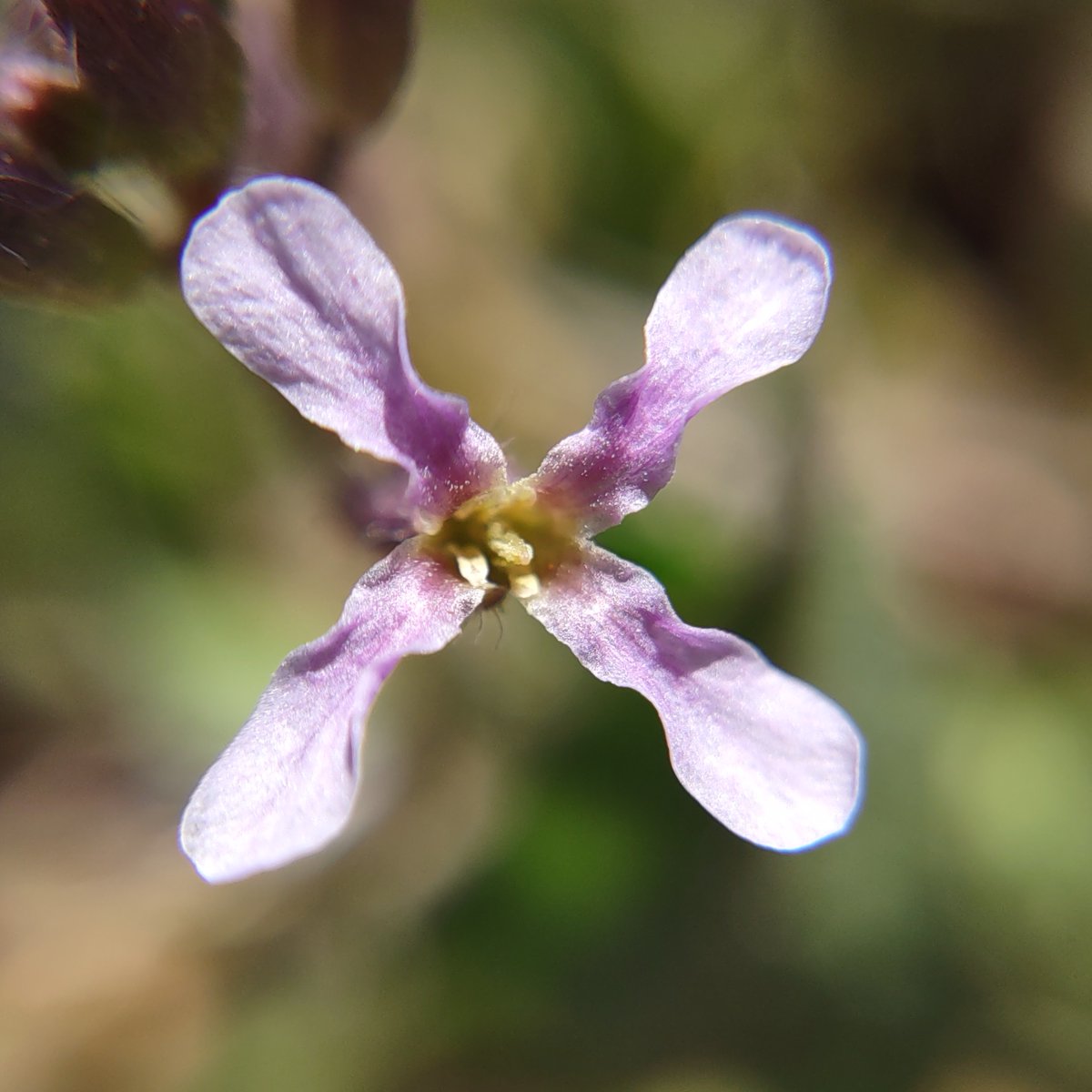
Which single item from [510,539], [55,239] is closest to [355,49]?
[55,239]

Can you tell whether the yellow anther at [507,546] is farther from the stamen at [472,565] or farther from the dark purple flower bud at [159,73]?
the dark purple flower bud at [159,73]

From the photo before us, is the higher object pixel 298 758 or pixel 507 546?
pixel 507 546

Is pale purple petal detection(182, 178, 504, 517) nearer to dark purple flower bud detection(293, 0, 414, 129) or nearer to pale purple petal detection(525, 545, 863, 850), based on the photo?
pale purple petal detection(525, 545, 863, 850)

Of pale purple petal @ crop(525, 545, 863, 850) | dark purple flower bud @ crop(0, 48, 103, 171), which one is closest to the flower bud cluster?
dark purple flower bud @ crop(0, 48, 103, 171)

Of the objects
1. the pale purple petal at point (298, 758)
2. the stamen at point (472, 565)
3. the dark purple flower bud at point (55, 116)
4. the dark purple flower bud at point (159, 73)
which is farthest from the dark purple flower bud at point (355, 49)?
the pale purple petal at point (298, 758)

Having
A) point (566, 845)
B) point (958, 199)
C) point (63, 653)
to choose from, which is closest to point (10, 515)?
point (63, 653)

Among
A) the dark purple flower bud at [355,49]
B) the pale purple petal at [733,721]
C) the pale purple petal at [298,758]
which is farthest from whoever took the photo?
the dark purple flower bud at [355,49]

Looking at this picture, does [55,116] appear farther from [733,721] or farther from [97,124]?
[733,721]
